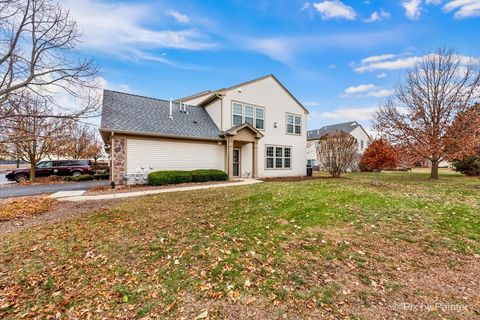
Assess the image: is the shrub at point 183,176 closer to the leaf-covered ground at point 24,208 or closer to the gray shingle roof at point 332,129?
the leaf-covered ground at point 24,208

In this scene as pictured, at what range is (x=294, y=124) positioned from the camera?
1947cm

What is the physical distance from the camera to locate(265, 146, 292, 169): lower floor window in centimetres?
1800

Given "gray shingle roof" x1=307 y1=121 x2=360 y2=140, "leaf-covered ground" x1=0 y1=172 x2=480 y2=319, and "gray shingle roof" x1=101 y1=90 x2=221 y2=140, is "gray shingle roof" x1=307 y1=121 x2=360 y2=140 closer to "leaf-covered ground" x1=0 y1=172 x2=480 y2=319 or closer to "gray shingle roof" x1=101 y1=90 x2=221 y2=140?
"gray shingle roof" x1=101 y1=90 x2=221 y2=140

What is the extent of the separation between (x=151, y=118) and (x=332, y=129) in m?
33.5

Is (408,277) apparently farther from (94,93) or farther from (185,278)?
(94,93)

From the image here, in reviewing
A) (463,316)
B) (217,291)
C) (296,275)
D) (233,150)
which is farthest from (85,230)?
(233,150)

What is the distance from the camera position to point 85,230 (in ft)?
16.7

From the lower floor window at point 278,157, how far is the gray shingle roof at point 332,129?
18.1m

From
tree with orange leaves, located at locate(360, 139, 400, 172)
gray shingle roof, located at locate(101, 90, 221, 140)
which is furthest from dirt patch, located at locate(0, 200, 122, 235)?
tree with orange leaves, located at locate(360, 139, 400, 172)

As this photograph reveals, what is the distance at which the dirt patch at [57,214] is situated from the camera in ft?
18.4

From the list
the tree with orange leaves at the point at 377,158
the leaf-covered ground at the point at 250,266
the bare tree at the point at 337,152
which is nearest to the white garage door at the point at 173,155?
the leaf-covered ground at the point at 250,266

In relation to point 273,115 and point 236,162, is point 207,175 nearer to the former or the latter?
point 236,162

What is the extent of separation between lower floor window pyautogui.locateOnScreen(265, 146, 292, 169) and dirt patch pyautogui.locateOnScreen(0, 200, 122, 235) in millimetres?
12168

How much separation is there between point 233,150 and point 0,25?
12493mm
